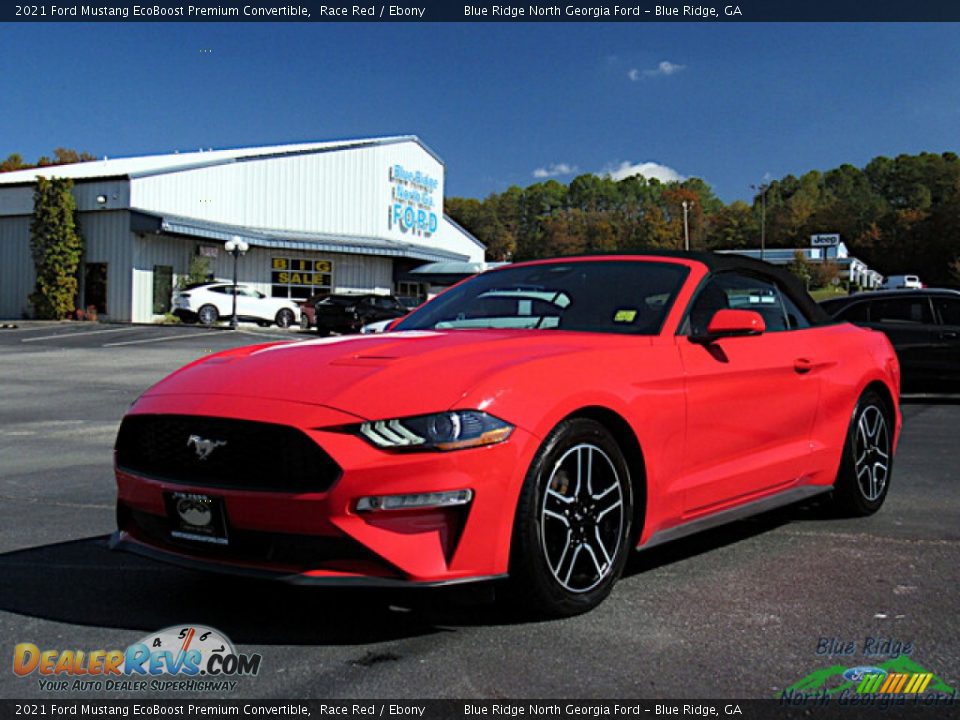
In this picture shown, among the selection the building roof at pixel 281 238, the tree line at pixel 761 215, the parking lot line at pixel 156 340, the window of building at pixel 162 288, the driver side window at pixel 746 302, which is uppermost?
the tree line at pixel 761 215

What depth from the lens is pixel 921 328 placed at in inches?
502

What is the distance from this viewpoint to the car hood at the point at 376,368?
3.29 meters

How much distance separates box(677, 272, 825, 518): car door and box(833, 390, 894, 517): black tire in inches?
20.2

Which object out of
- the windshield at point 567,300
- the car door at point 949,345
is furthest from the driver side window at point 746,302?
the car door at point 949,345

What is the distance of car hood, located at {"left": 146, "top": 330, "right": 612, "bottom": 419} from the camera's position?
3289 millimetres

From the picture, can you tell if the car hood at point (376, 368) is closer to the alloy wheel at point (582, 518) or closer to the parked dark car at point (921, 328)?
the alloy wheel at point (582, 518)

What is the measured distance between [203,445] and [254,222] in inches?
1490

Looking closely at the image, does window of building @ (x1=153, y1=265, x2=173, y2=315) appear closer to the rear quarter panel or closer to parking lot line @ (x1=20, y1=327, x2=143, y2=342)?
parking lot line @ (x1=20, y1=327, x2=143, y2=342)

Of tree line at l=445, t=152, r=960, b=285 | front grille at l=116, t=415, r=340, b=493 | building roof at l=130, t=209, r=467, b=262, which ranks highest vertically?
tree line at l=445, t=152, r=960, b=285

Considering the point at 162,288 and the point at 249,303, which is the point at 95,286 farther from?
the point at 249,303

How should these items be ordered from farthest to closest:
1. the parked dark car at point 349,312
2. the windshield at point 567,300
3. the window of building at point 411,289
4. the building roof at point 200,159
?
the window of building at point 411,289
the building roof at point 200,159
the parked dark car at point 349,312
the windshield at point 567,300

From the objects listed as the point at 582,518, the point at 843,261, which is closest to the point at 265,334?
the point at 582,518

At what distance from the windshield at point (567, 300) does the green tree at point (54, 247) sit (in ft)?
108

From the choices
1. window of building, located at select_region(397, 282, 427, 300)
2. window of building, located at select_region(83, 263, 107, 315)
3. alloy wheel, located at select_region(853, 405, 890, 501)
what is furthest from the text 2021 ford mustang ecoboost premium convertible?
window of building, located at select_region(397, 282, 427, 300)
